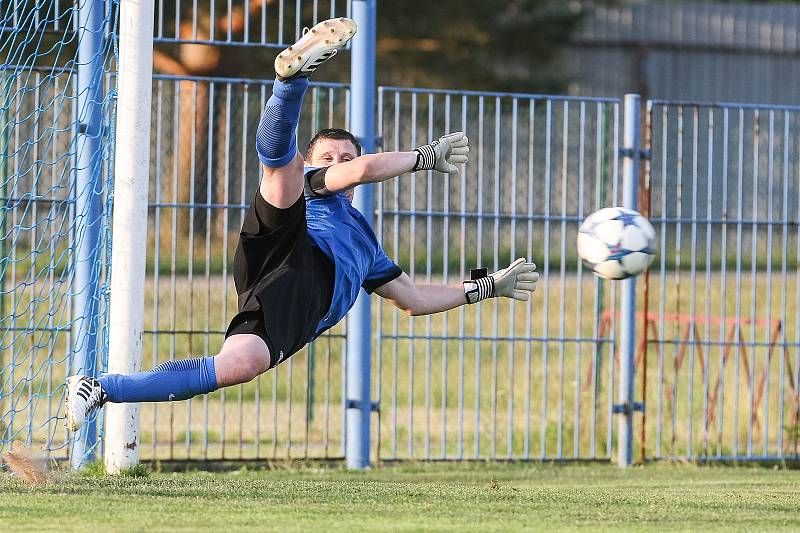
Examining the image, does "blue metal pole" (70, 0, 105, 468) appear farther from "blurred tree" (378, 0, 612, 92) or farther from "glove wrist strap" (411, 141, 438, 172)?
"blurred tree" (378, 0, 612, 92)

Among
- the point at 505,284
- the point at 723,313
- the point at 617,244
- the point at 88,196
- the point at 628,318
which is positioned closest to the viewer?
the point at 505,284

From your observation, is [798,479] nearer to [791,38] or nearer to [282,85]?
[282,85]

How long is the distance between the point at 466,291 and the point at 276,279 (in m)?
1.41

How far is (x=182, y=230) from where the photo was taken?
33.6 feet

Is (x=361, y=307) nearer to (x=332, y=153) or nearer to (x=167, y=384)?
(x=332, y=153)

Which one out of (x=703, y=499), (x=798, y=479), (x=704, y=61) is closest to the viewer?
(x=703, y=499)

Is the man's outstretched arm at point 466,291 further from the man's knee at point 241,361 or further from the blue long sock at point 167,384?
the blue long sock at point 167,384

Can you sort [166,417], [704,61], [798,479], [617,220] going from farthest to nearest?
[704,61]
[166,417]
[798,479]
[617,220]

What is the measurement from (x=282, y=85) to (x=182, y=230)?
169 inches

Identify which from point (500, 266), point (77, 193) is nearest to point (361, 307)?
point (500, 266)

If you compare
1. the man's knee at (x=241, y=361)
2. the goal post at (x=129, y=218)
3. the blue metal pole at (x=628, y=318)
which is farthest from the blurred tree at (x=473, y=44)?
the man's knee at (x=241, y=361)

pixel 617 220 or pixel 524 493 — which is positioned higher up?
pixel 617 220

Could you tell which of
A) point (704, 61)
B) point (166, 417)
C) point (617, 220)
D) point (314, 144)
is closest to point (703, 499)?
point (617, 220)

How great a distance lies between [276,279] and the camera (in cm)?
634
